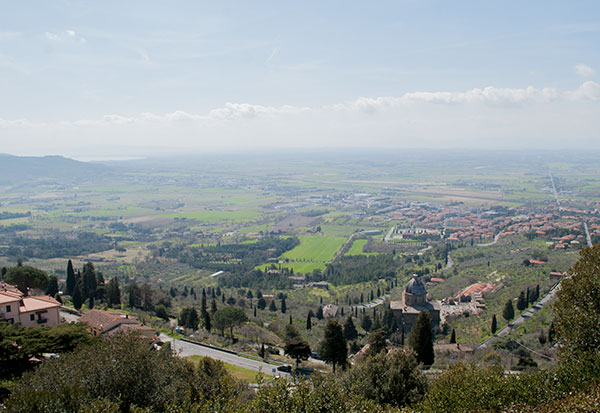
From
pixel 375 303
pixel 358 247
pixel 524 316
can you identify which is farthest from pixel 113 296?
pixel 358 247

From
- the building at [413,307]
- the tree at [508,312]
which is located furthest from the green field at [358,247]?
the tree at [508,312]

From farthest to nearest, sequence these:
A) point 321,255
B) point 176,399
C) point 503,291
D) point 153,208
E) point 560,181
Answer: point 560,181 → point 153,208 → point 321,255 → point 503,291 → point 176,399

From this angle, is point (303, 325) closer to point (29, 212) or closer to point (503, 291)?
point (503, 291)

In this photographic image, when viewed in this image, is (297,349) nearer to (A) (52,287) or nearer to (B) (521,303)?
(B) (521,303)

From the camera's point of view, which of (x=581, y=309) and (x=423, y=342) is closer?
(x=581, y=309)

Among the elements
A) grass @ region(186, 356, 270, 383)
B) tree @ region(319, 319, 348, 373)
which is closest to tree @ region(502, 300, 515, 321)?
tree @ region(319, 319, 348, 373)

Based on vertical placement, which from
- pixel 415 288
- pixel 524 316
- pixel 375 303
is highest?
pixel 415 288

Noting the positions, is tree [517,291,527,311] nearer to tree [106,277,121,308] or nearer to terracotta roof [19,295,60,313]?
tree [106,277,121,308]

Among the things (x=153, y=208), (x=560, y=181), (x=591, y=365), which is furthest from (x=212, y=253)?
(x=560, y=181)
